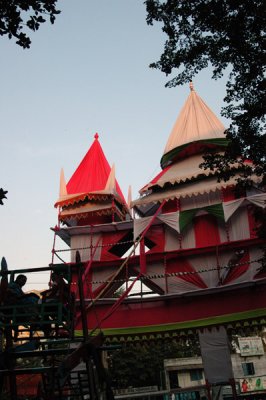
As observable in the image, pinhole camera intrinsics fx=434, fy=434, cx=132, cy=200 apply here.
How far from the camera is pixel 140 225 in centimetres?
1895

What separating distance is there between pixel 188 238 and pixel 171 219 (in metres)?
1.10

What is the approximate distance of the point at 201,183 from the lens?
18875 millimetres

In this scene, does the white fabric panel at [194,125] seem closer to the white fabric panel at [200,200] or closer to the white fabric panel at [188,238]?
the white fabric panel at [200,200]

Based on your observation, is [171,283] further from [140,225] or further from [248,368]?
[248,368]

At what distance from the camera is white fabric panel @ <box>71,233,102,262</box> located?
1981cm

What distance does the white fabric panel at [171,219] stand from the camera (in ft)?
60.0

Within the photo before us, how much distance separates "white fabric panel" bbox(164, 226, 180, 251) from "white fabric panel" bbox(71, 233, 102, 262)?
3.19 meters

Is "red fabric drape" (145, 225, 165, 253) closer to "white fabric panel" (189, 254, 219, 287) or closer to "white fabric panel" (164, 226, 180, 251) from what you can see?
"white fabric panel" (164, 226, 180, 251)

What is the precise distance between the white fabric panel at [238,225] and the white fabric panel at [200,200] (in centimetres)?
110

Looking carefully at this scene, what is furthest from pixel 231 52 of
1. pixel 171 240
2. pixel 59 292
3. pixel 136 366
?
→ pixel 136 366

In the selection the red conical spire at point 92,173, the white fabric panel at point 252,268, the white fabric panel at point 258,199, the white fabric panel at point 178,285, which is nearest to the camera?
the white fabric panel at point 252,268

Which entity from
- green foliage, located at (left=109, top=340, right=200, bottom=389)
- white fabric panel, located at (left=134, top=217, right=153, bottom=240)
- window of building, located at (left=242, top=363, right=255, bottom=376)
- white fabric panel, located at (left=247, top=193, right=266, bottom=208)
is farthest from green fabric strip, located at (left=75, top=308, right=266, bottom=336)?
window of building, located at (left=242, top=363, right=255, bottom=376)

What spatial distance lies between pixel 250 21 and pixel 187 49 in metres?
1.75

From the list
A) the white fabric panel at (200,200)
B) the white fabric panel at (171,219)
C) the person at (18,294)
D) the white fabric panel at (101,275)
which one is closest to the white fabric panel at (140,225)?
the white fabric panel at (171,219)
